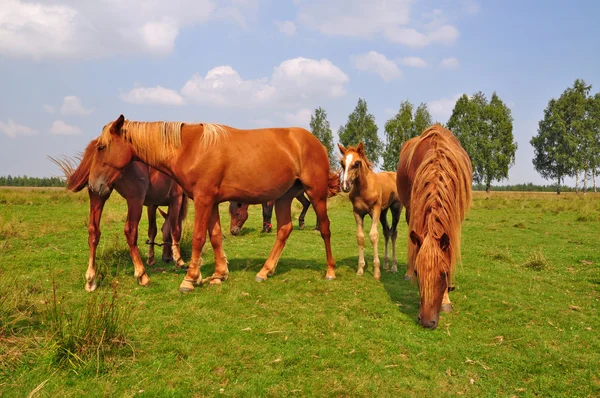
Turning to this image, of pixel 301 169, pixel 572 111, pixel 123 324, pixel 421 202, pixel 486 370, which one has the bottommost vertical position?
pixel 486 370

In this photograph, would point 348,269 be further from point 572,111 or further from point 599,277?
point 572,111

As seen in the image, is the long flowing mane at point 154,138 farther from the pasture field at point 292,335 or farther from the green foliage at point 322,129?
the green foliage at point 322,129

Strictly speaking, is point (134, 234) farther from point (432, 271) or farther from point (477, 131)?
point (477, 131)

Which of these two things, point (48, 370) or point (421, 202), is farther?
point (421, 202)

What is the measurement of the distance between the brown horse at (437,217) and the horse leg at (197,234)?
3199 millimetres

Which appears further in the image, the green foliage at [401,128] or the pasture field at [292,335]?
the green foliage at [401,128]

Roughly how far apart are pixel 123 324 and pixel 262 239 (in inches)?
308

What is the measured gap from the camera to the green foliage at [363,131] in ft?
191

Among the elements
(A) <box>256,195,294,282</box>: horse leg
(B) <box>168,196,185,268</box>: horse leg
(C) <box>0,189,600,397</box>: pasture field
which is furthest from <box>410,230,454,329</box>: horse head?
(B) <box>168,196,185,268</box>: horse leg

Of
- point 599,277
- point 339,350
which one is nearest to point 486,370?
point 339,350

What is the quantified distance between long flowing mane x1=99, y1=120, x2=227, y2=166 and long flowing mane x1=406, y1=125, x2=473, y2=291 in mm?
3385

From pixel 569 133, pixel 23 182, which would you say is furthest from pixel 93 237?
pixel 23 182

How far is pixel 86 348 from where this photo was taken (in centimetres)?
348

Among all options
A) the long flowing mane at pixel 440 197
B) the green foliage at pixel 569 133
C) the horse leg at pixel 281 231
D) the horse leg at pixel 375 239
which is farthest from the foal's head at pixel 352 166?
the green foliage at pixel 569 133
